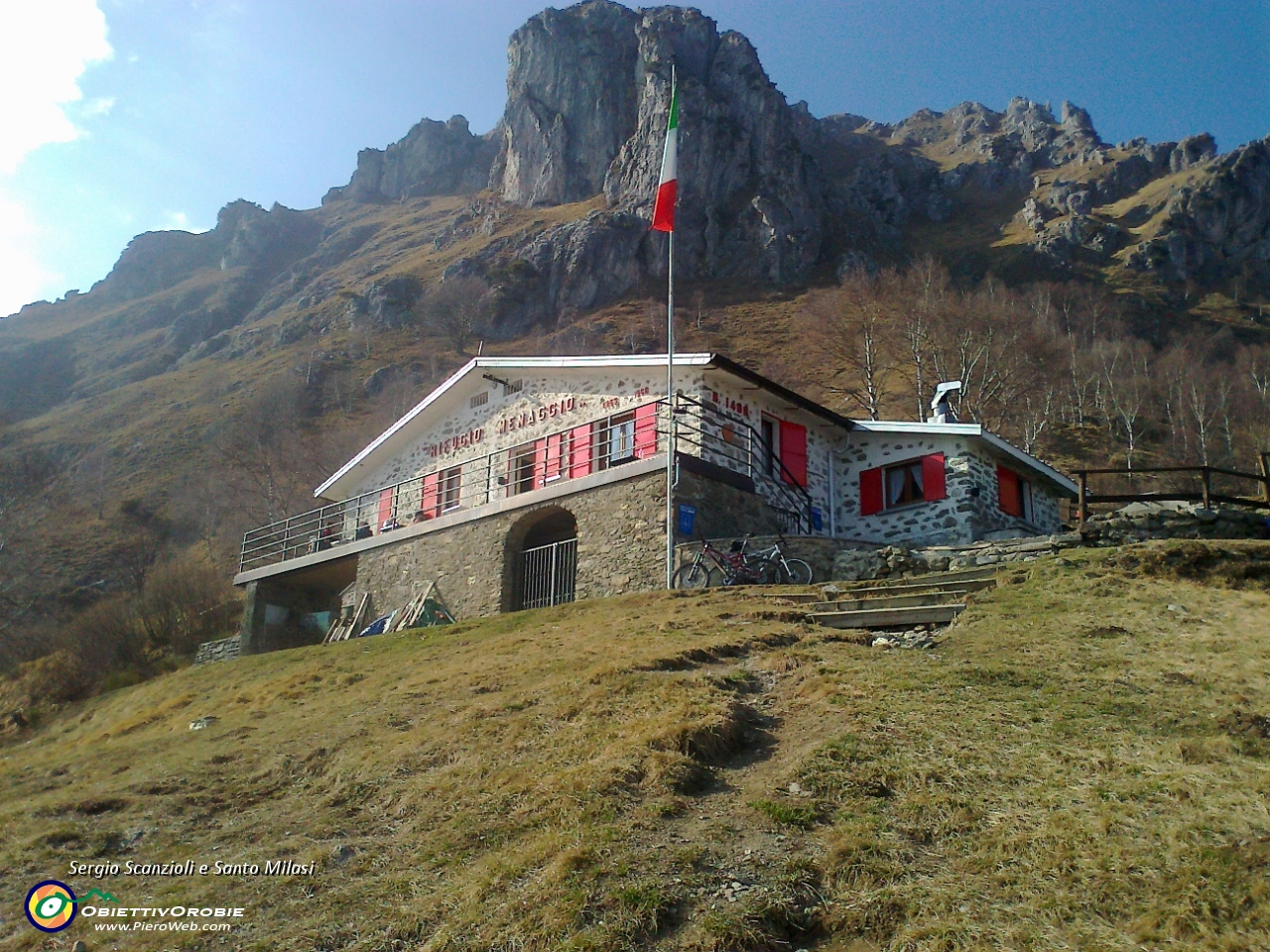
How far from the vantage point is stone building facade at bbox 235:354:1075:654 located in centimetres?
1909

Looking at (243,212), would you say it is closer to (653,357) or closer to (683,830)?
(653,357)

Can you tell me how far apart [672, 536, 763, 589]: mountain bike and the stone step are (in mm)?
3141

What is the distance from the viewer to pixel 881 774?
299 inches

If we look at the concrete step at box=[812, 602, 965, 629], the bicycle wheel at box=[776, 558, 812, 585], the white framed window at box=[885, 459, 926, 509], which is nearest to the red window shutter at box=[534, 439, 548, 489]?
the bicycle wheel at box=[776, 558, 812, 585]

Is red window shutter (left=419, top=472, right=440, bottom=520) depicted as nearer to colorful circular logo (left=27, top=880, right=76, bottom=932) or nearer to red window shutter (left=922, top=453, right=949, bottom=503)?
red window shutter (left=922, top=453, right=949, bottom=503)

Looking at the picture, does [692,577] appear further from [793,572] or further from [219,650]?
[219,650]

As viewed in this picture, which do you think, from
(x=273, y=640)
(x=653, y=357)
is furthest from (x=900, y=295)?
(x=273, y=640)

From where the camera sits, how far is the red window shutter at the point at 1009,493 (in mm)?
21625

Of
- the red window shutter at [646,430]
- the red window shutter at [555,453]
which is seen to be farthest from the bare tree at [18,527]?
the red window shutter at [646,430]

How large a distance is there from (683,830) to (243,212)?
5349 inches

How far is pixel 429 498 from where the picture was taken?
86.1ft

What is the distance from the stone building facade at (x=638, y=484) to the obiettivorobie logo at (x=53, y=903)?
11.6m

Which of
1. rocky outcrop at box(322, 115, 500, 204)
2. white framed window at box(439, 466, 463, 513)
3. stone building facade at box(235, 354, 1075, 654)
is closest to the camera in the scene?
stone building facade at box(235, 354, 1075, 654)

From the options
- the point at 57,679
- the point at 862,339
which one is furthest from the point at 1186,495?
the point at 57,679
